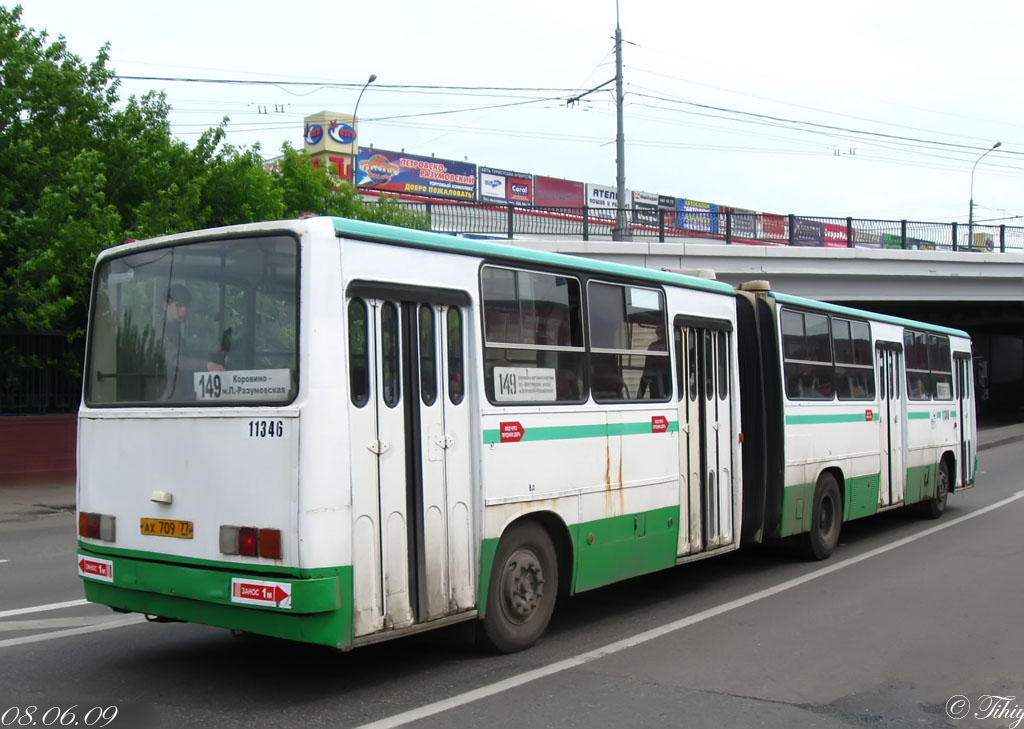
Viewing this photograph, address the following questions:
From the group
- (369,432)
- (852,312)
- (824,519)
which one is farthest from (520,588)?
(852,312)

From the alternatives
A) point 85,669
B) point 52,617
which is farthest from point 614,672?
point 52,617

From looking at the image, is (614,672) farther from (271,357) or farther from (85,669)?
(85,669)

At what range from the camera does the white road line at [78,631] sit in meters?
7.52

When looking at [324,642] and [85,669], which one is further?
[85,669]

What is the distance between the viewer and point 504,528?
7.07 metres

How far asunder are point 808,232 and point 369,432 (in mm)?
26480

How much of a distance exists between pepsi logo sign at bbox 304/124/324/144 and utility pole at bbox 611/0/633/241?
A: 4169cm

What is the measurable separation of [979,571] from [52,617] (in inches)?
357

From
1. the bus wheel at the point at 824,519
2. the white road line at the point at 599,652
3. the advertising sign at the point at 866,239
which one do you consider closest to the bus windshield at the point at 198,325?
the white road line at the point at 599,652

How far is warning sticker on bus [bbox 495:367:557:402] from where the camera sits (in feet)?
23.5

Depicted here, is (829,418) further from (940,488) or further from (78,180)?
(78,180)

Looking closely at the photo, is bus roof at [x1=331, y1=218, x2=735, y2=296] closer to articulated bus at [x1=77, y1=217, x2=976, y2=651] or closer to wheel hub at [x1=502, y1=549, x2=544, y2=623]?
articulated bus at [x1=77, y1=217, x2=976, y2=651]

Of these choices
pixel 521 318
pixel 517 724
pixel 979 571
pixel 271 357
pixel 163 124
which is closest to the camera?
pixel 517 724

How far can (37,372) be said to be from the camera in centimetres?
1955
